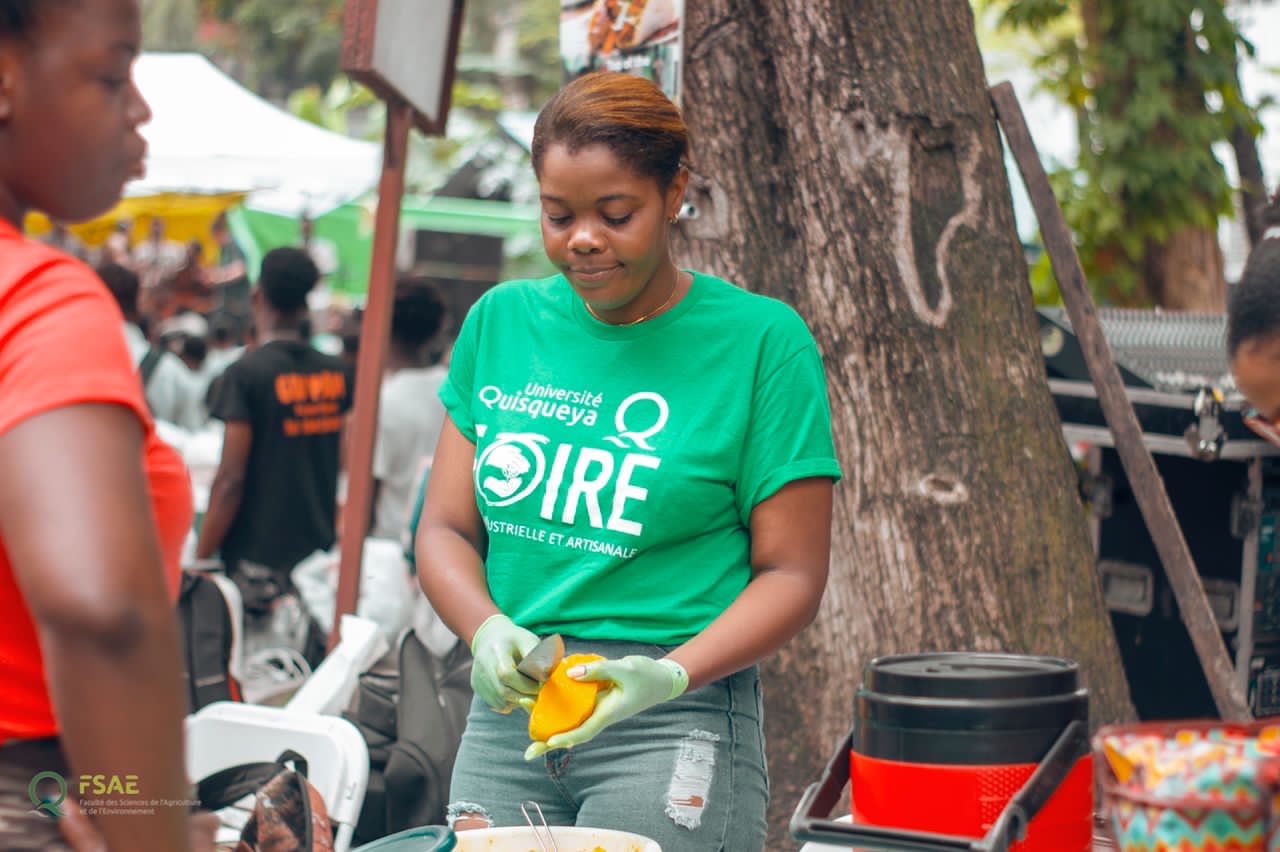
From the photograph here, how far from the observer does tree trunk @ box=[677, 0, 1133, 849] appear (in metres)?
3.44

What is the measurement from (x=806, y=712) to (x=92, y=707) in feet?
8.34

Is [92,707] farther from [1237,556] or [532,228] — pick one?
[532,228]

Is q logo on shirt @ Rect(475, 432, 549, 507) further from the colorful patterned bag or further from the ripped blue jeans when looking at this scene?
the colorful patterned bag

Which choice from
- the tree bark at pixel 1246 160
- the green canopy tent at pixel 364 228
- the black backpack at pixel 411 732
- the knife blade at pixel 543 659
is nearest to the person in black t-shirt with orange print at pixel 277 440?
the black backpack at pixel 411 732

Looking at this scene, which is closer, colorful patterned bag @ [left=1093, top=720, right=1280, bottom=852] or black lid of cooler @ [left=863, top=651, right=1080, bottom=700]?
colorful patterned bag @ [left=1093, top=720, right=1280, bottom=852]

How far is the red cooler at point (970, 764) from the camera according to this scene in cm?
172

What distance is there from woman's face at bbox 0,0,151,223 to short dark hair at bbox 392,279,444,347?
15.2ft

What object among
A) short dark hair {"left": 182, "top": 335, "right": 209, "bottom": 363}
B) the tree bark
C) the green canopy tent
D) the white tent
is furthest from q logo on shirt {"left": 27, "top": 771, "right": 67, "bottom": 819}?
the green canopy tent

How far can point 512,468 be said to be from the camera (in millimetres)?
2129

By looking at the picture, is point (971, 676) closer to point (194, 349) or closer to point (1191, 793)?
point (1191, 793)

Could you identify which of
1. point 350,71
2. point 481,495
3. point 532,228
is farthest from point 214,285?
point 481,495

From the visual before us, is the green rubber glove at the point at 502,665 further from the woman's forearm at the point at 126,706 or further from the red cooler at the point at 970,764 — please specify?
the woman's forearm at the point at 126,706

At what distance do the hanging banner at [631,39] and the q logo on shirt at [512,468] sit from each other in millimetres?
1295
